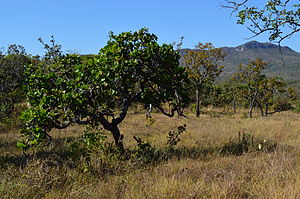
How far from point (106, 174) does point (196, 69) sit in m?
16.3

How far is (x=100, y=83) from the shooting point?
504 centimetres

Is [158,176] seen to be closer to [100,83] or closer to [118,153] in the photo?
[118,153]

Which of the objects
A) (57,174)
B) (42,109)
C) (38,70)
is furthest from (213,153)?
(38,70)

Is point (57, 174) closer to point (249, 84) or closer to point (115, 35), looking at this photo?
point (115, 35)

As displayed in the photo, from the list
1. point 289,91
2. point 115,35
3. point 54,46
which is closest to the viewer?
point 115,35

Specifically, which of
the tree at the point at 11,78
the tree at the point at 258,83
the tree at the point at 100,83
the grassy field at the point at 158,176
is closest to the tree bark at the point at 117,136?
the tree at the point at 100,83

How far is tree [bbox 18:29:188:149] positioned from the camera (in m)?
4.81

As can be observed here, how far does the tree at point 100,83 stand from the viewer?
4.81m

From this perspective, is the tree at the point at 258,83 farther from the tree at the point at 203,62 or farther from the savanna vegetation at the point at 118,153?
the savanna vegetation at the point at 118,153

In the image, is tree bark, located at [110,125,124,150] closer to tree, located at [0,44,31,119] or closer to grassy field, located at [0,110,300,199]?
grassy field, located at [0,110,300,199]

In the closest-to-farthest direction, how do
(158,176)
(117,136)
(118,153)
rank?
1. (158,176)
2. (118,153)
3. (117,136)

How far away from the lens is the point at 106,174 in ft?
14.9

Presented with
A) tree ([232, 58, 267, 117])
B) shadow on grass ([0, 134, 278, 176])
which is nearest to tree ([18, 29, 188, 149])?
shadow on grass ([0, 134, 278, 176])

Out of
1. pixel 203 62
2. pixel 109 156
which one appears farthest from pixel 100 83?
pixel 203 62
